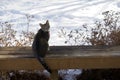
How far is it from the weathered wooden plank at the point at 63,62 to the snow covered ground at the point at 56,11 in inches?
205

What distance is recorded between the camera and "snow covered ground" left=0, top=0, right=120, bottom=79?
12.6 meters

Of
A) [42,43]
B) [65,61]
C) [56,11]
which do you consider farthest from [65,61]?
[56,11]

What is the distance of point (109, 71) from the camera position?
8.59 metres

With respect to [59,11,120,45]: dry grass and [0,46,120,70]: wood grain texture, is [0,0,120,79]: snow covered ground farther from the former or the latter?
[0,46,120,70]: wood grain texture

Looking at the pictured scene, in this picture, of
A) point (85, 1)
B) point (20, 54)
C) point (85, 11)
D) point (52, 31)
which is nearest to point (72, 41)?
point (52, 31)

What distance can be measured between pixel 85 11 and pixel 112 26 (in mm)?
4867

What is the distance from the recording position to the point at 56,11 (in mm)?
13820

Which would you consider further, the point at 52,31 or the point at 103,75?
the point at 52,31

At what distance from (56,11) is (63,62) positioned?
7.57 m

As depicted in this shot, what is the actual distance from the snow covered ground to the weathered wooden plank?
17.1 feet

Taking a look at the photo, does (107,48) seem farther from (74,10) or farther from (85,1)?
(85,1)

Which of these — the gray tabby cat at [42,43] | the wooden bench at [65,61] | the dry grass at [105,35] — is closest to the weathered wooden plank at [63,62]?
the wooden bench at [65,61]

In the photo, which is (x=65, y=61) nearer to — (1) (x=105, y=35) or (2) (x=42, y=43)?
(2) (x=42, y=43)

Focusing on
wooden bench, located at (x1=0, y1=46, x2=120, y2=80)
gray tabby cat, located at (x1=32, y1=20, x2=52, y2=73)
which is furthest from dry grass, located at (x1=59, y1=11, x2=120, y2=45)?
gray tabby cat, located at (x1=32, y1=20, x2=52, y2=73)
